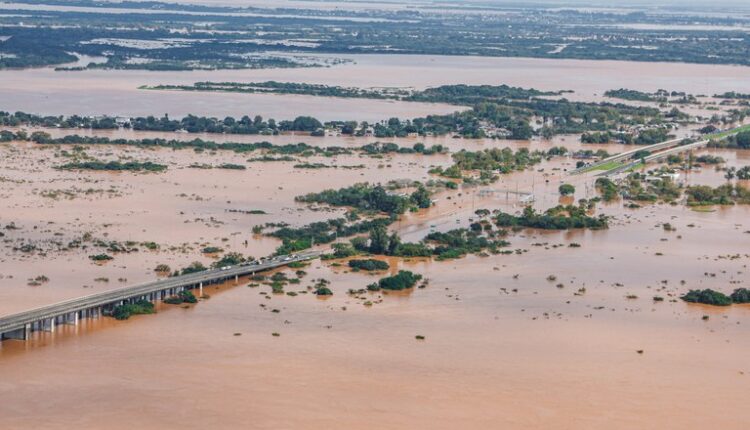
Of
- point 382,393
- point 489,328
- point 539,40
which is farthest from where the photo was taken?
point 539,40

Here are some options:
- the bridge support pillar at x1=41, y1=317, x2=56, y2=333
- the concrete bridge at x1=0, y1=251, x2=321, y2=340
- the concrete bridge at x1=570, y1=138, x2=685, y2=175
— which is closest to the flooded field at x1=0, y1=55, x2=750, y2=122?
the concrete bridge at x1=570, y1=138, x2=685, y2=175

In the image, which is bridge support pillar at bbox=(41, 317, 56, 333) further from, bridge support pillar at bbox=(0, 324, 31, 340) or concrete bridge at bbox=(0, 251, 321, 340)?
bridge support pillar at bbox=(0, 324, 31, 340)

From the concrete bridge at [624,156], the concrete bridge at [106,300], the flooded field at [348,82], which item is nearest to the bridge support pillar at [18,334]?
the concrete bridge at [106,300]

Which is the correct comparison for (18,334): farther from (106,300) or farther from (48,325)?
(106,300)

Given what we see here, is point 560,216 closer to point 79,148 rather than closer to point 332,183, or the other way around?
point 332,183

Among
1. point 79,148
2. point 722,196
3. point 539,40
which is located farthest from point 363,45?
point 722,196

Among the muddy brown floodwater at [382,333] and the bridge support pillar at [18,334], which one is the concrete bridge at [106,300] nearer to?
the bridge support pillar at [18,334]

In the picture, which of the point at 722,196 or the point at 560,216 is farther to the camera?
the point at 722,196
